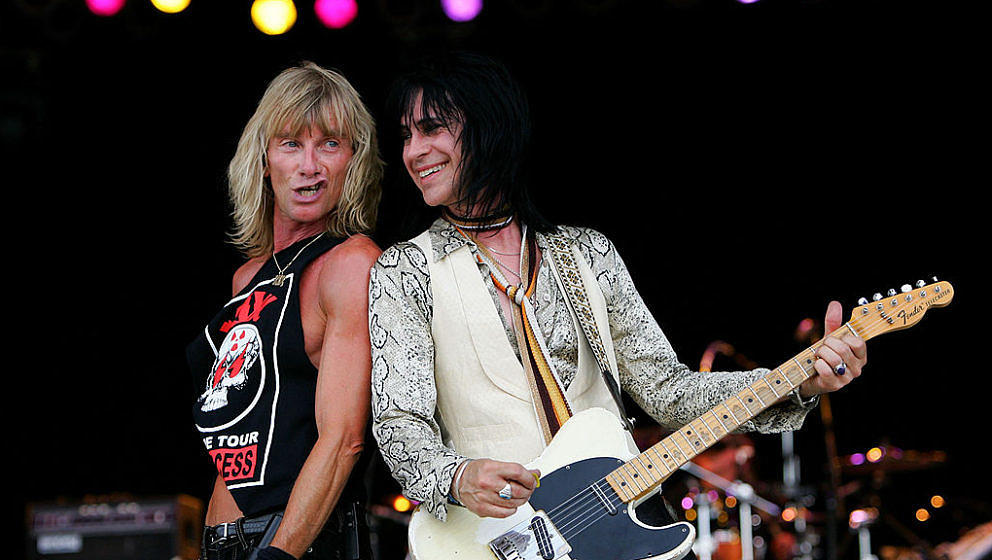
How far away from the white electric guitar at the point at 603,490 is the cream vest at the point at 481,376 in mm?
100

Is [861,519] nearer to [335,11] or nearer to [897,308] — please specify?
[335,11]

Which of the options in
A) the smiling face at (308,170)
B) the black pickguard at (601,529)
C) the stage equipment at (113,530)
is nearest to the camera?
the black pickguard at (601,529)

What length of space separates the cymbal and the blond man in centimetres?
540

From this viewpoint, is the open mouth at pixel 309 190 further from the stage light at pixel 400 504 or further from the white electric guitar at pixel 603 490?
the stage light at pixel 400 504

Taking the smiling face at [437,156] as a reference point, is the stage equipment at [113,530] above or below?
below

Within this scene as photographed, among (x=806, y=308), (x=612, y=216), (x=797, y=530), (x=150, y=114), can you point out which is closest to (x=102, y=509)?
(x=150, y=114)

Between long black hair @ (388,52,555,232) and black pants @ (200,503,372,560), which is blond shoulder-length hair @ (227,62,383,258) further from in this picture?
black pants @ (200,503,372,560)

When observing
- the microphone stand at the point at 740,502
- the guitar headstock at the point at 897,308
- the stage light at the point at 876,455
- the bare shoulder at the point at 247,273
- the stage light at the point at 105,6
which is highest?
the stage light at the point at 105,6

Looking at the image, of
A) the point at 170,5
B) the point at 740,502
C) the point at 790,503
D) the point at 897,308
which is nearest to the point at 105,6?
the point at 170,5

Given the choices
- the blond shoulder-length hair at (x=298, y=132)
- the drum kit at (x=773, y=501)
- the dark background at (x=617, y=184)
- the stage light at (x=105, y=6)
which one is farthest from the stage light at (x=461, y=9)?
the blond shoulder-length hair at (x=298, y=132)

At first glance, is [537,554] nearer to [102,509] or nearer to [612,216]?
[102,509]

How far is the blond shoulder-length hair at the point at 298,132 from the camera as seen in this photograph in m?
2.99

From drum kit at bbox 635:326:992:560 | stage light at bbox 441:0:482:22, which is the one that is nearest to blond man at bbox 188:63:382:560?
stage light at bbox 441:0:482:22

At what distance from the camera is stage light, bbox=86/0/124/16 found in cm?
652
